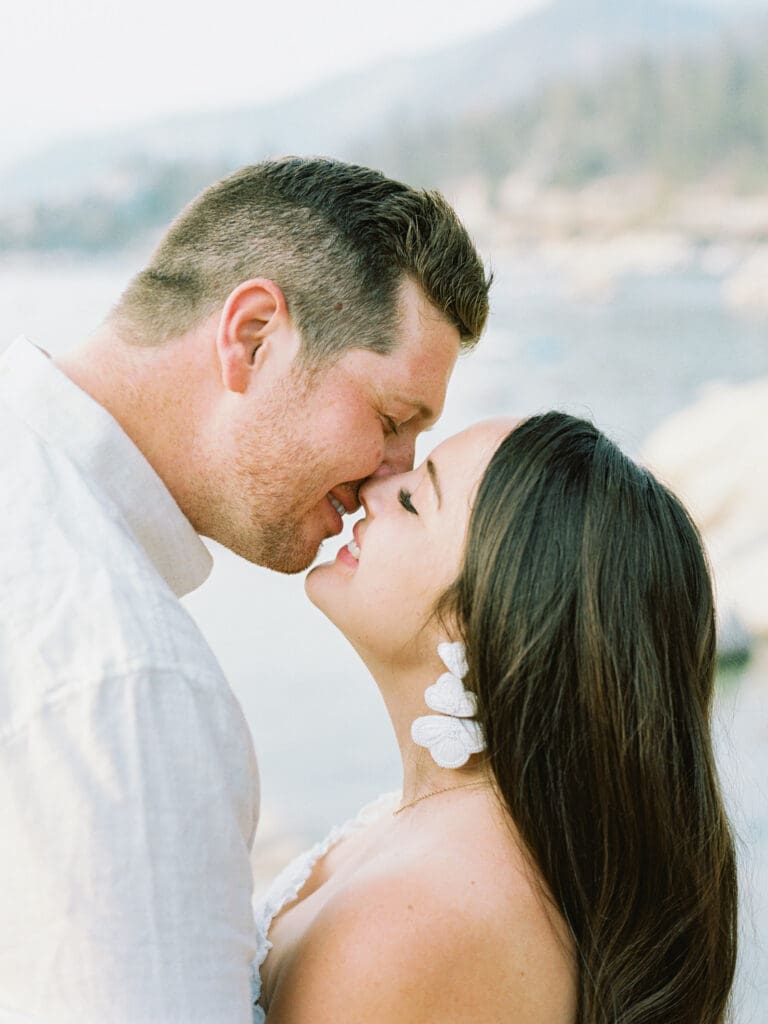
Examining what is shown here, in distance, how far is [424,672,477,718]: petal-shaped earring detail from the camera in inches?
65.2

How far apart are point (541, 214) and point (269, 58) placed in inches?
69.4

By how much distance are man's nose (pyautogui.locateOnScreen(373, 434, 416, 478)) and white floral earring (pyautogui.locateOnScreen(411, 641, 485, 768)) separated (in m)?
0.37

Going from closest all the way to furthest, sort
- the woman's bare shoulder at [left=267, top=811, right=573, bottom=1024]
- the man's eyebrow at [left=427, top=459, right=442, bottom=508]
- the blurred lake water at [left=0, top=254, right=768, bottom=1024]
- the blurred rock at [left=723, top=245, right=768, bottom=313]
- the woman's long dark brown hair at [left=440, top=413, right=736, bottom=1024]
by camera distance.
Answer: the woman's bare shoulder at [left=267, top=811, right=573, bottom=1024], the woman's long dark brown hair at [left=440, top=413, right=736, bottom=1024], the man's eyebrow at [left=427, top=459, right=442, bottom=508], the blurred lake water at [left=0, top=254, right=768, bottom=1024], the blurred rock at [left=723, top=245, right=768, bottom=313]

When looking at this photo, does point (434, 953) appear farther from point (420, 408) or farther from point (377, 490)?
point (420, 408)

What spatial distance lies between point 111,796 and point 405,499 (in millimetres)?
714

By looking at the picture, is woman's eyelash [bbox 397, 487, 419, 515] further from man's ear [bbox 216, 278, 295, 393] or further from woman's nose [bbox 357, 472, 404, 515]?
man's ear [bbox 216, 278, 295, 393]

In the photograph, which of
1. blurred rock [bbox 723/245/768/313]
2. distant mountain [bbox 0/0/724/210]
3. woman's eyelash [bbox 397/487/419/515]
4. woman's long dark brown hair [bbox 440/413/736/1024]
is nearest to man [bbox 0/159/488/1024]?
woman's eyelash [bbox 397/487/419/515]

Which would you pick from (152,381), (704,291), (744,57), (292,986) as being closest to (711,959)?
(292,986)

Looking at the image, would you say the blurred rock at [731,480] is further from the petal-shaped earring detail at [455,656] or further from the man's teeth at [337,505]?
the petal-shaped earring detail at [455,656]

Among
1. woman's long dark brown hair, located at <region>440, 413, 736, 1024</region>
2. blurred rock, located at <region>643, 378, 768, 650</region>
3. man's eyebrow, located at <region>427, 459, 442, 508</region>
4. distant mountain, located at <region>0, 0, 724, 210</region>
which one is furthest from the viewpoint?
distant mountain, located at <region>0, 0, 724, 210</region>

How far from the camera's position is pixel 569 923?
1.59 meters

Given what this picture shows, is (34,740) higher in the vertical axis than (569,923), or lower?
higher

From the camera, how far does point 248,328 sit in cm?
181

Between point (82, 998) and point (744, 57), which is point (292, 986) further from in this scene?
point (744, 57)
